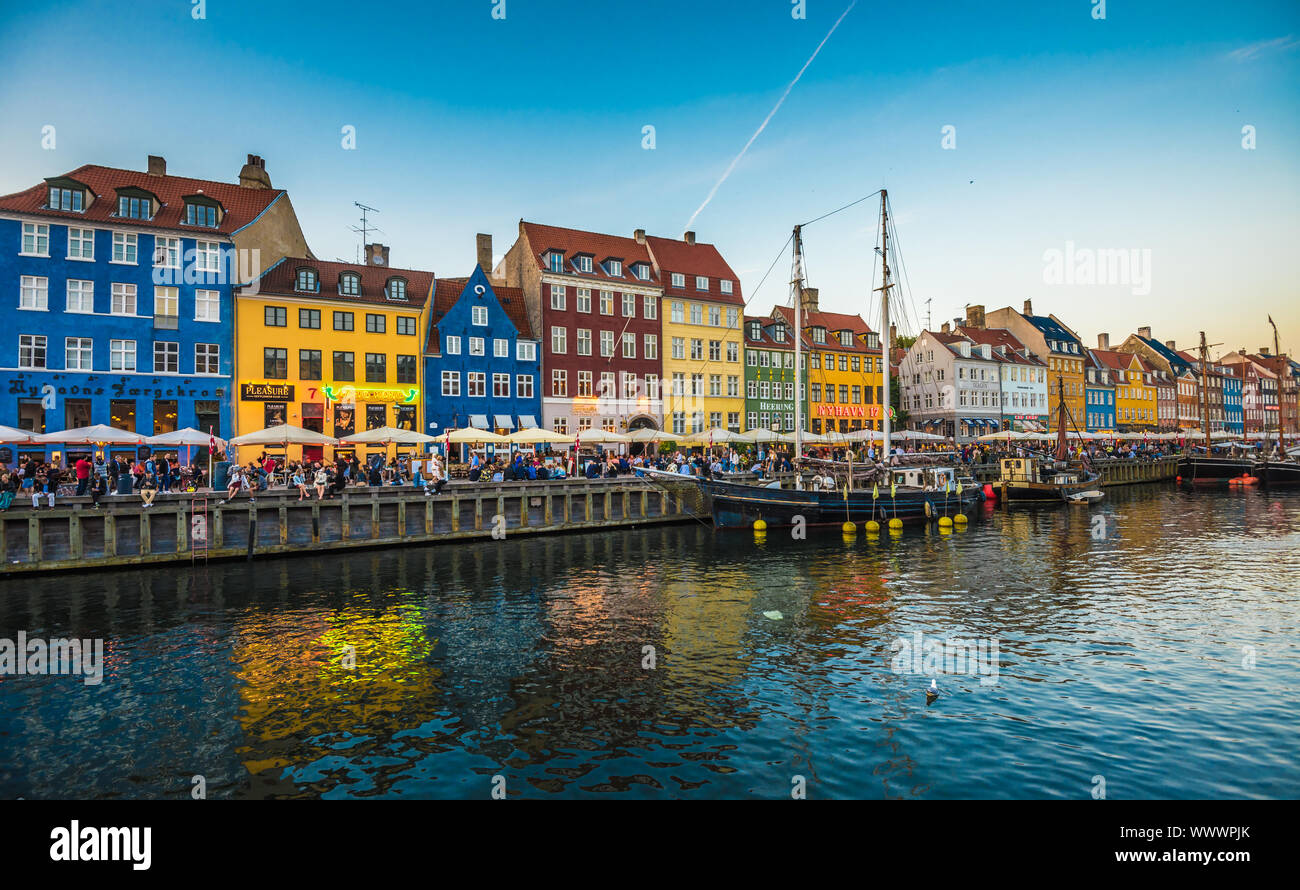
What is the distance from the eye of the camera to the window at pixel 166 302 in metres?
42.7

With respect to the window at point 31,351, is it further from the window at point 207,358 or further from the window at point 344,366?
the window at point 344,366

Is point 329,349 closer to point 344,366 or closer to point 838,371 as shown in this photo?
point 344,366

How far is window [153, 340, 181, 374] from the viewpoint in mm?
42188

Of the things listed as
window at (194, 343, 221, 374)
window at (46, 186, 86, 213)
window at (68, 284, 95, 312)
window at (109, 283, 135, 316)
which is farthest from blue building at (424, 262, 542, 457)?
window at (46, 186, 86, 213)

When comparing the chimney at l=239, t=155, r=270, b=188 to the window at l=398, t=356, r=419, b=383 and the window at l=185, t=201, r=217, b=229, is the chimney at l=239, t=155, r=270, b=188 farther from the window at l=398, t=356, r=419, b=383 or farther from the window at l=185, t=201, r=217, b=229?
the window at l=398, t=356, r=419, b=383

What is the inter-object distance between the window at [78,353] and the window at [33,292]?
92.3 inches

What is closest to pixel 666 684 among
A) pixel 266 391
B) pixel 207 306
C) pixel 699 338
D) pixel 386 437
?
pixel 386 437

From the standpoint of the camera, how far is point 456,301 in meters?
52.6

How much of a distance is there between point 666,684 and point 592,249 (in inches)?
2038

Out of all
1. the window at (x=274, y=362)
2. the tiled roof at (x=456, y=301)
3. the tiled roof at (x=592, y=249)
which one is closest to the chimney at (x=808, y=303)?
the tiled roof at (x=592, y=249)

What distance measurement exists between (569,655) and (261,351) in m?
38.9

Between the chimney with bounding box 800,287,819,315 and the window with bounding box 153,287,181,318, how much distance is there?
180ft

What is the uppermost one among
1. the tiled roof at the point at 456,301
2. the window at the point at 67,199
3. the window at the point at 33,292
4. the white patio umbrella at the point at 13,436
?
the window at the point at 67,199
